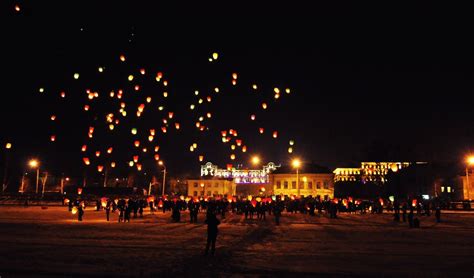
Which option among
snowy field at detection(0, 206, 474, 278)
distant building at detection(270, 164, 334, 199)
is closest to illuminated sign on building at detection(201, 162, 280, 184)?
distant building at detection(270, 164, 334, 199)

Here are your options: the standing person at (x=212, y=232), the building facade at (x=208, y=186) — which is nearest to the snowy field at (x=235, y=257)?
the standing person at (x=212, y=232)

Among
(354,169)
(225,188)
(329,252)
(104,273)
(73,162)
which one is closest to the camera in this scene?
(104,273)

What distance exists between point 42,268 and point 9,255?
8.93 feet

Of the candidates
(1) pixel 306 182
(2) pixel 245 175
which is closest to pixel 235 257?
(1) pixel 306 182

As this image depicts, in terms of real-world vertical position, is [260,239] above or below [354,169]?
below

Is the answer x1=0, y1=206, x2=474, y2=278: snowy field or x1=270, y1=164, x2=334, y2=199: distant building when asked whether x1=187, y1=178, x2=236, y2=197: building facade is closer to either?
x1=270, y1=164, x2=334, y2=199: distant building

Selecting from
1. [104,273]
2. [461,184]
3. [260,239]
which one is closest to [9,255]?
[104,273]

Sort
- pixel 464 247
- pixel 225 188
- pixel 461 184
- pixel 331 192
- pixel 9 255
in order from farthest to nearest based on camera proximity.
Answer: pixel 225 188, pixel 331 192, pixel 461 184, pixel 464 247, pixel 9 255

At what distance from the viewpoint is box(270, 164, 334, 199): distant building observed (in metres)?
91.1

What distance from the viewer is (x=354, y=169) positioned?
430ft

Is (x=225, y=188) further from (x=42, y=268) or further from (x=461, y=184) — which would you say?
(x=42, y=268)

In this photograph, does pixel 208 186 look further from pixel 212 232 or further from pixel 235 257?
pixel 235 257

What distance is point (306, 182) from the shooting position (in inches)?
3615

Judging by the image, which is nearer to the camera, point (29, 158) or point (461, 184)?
point (29, 158)
